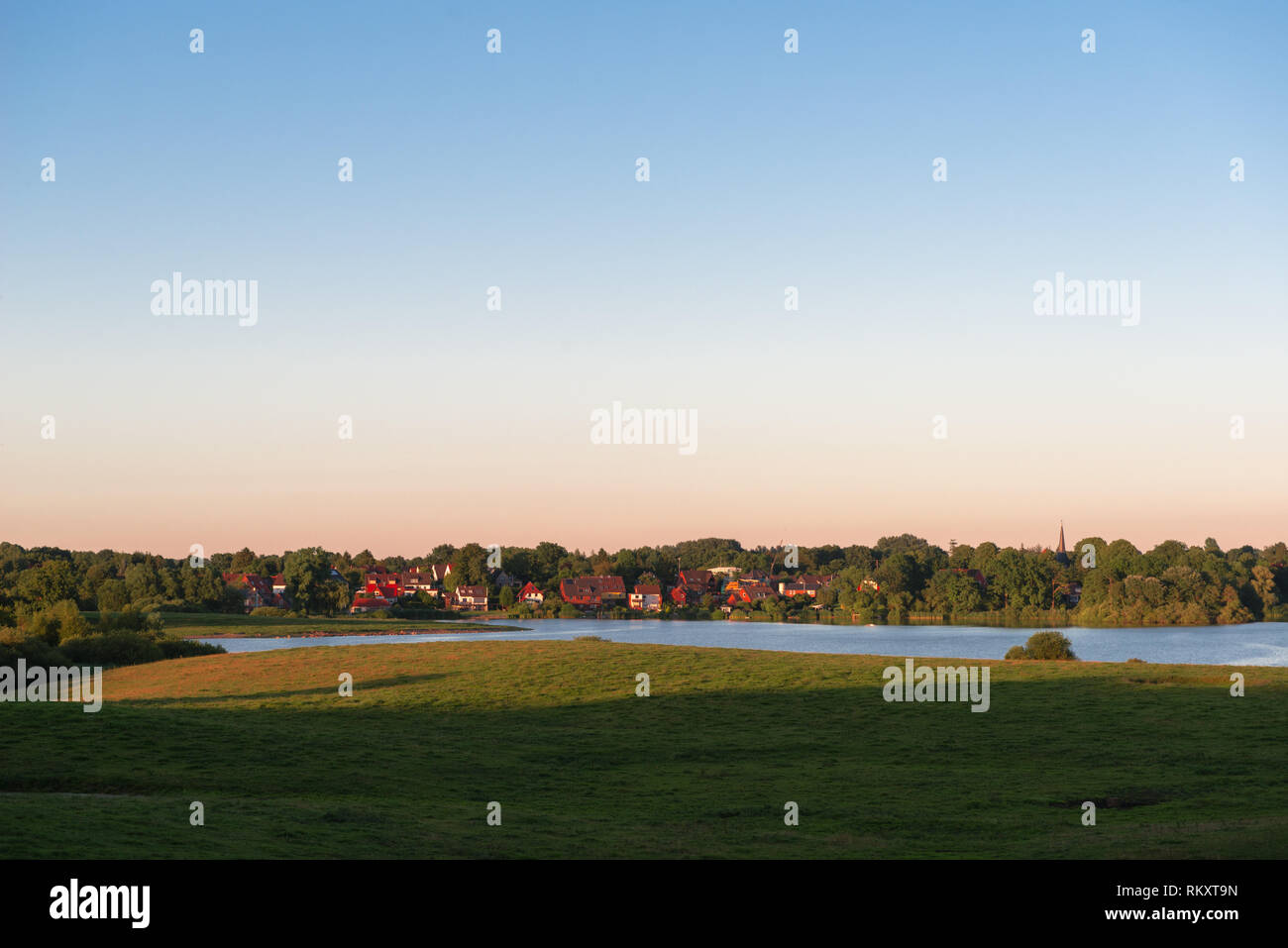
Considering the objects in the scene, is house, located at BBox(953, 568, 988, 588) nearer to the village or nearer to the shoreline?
the village

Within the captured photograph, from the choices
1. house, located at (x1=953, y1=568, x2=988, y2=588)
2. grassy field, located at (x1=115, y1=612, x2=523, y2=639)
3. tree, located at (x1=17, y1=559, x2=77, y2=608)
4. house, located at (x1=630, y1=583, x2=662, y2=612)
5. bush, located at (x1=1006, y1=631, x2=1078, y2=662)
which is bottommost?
house, located at (x1=630, y1=583, x2=662, y2=612)

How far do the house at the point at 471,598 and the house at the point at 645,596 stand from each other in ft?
90.2

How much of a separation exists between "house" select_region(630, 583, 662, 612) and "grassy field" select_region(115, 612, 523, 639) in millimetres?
55611

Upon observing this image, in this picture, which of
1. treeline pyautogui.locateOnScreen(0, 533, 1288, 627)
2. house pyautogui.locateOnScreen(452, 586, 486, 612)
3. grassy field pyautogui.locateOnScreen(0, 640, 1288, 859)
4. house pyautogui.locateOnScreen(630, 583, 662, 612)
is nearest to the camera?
grassy field pyautogui.locateOnScreen(0, 640, 1288, 859)

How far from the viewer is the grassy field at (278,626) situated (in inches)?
4104

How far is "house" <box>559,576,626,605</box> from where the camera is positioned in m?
176

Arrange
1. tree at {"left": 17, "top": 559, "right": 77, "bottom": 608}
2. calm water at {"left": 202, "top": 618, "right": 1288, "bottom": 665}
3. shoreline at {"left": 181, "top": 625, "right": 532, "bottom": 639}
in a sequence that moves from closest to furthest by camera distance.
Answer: calm water at {"left": 202, "top": 618, "right": 1288, "bottom": 665}
tree at {"left": 17, "top": 559, "right": 77, "bottom": 608}
shoreline at {"left": 181, "top": 625, "right": 532, "bottom": 639}

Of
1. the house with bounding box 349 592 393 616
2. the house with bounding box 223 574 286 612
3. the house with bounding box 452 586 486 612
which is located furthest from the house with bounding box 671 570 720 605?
the house with bounding box 223 574 286 612

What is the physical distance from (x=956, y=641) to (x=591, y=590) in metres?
94.7

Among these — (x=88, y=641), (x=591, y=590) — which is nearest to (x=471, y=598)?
(x=591, y=590)

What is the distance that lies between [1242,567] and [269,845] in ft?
566

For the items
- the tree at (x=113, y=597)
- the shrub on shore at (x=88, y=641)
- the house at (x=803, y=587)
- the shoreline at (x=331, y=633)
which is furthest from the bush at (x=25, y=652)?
the house at (x=803, y=587)
